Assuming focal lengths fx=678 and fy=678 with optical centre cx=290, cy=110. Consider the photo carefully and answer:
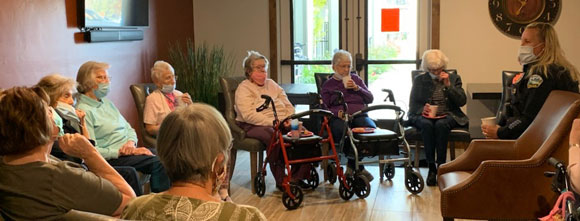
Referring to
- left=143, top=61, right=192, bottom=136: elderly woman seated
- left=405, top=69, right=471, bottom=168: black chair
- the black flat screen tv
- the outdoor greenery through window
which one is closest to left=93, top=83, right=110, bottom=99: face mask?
left=143, top=61, right=192, bottom=136: elderly woman seated

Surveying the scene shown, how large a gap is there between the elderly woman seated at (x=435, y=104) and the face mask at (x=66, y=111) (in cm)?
277

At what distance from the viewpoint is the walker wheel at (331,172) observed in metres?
5.20

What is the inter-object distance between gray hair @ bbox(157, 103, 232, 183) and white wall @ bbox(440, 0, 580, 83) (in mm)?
5378

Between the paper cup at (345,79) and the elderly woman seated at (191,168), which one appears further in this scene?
the paper cup at (345,79)

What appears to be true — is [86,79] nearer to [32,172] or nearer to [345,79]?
[32,172]

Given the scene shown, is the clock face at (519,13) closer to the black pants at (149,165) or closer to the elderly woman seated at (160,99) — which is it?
the elderly woman seated at (160,99)

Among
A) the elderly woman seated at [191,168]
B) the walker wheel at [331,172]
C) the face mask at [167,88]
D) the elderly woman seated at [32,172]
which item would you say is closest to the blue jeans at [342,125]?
the walker wheel at [331,172]

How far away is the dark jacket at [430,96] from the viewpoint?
213 inches

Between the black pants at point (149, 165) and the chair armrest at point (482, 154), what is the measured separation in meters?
1.67

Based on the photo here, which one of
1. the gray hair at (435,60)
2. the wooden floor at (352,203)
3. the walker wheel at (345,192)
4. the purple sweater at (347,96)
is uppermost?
the gray hair at (435,60)

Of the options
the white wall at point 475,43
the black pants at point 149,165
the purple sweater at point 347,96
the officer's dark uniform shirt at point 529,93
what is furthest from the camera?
the white wall at point 475,43

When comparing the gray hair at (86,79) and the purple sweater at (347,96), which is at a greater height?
the gray hair at (86,79)

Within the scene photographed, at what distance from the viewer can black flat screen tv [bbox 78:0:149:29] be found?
16.7 ft

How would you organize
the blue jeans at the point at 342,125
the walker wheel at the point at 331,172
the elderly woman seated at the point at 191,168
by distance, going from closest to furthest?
the elderly woman seated at the point at 191,168 < the blue jeans at the point at 342,125 < the walker wheel at the point at 331,172
